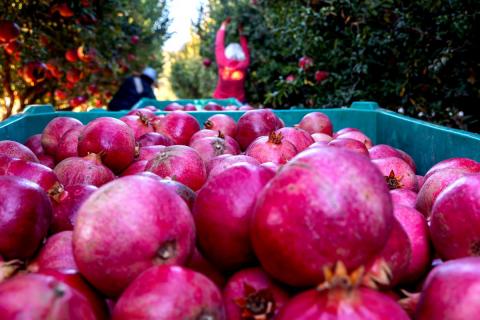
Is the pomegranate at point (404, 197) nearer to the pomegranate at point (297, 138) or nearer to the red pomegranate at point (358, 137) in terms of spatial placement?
the pomegranate at point (297, 138)

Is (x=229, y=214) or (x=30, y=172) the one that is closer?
(x=229, y=214)

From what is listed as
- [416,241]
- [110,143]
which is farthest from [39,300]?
[110,143]

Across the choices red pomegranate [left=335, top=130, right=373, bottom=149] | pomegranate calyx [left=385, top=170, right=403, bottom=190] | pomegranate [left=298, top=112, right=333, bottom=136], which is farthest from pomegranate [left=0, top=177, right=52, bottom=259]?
pomegranate [left=298, top=112, right=333, bottom=136]

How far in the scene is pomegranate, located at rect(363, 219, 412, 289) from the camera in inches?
32.7

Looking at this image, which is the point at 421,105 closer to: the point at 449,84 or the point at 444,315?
the point at 449,84

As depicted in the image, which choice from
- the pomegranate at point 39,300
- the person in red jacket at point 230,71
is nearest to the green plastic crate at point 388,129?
the pomegranate at point 39,300

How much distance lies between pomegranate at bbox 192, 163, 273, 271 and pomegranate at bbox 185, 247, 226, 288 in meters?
0.03

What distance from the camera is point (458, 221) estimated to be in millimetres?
1030

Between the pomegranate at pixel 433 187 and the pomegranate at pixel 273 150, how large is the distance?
1.91ft

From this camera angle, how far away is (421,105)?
4367 millimetres

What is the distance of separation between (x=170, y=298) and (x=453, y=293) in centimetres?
45

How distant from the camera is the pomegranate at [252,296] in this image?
819 millimetres

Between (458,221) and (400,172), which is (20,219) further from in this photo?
(400,172)

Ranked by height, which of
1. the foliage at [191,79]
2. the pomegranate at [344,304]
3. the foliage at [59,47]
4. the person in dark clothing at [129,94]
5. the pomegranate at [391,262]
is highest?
the pomegranate at [344,304]
